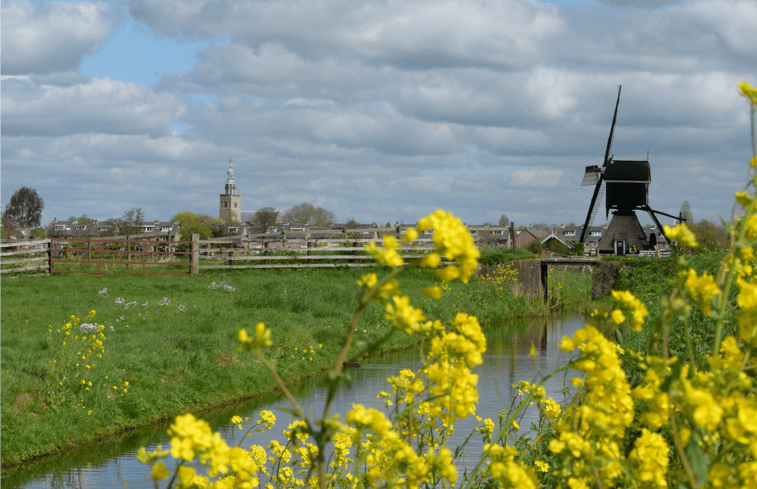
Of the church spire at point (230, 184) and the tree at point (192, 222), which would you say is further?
→ the church spire at point (230, 184)

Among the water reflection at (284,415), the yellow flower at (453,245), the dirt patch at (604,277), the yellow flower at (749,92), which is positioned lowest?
the water reflection at (284,415)

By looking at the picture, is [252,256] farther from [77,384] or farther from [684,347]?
[684,347]

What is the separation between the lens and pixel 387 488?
1.96m

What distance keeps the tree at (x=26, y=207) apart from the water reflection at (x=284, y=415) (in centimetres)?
7129

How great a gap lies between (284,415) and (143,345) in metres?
2.75

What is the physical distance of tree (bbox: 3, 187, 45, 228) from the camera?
240 feet

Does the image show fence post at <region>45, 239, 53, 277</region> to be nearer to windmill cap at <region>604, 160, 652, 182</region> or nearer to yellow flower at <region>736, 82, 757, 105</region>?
yellow flower at <region>736, 82, 757, 105</region>

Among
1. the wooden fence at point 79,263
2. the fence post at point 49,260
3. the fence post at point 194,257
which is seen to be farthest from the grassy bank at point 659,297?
the fence post at point 49,260

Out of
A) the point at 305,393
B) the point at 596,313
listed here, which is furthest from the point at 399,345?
the point at 596,313

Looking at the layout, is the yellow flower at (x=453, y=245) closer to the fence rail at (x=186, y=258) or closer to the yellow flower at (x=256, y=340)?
the yellow flower at (x=256, y=340)

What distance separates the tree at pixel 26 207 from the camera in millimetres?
73175

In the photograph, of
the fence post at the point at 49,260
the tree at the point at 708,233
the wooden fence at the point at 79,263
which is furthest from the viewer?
the tree at the point at 708,233

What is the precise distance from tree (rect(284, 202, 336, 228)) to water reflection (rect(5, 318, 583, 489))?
5544 cm

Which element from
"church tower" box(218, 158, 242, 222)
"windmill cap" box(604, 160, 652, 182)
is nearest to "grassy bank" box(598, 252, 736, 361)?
"windmill cap" box(604, 160, 652, 182)
